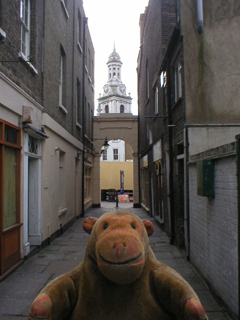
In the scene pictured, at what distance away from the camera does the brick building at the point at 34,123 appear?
5867 mm

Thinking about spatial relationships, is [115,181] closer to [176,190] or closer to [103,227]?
[176,190]

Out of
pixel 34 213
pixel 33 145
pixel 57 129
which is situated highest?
pixel 57 129

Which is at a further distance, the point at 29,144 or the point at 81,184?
the point at 81,184

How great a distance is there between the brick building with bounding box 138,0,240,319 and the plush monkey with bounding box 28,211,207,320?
1954 millimetres

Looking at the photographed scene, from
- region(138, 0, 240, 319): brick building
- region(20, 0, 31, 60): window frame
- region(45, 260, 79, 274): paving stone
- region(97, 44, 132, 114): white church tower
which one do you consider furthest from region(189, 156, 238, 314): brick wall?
region(97, 44, 132, 114): white church tower

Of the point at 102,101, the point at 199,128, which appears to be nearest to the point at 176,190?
the point at 199,128

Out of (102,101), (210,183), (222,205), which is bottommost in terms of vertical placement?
(222,205)

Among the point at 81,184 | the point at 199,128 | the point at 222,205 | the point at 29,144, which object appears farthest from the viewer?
the point at 81,184

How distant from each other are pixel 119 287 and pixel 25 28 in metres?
7.04

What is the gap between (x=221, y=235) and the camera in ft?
15.1

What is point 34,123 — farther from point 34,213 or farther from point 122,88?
point 122,88

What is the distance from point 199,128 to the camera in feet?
22.6

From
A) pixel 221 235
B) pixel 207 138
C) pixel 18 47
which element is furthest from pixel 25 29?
pixel 221 235

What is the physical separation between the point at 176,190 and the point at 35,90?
4.76m
